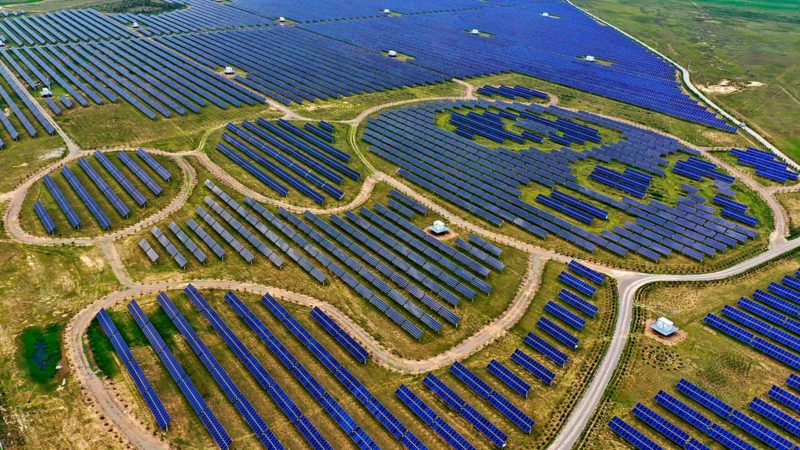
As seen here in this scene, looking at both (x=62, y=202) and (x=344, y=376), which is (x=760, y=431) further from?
(x=62, y=202)

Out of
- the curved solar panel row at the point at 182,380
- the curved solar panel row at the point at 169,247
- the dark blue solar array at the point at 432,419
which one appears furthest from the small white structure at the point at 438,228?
the curved solar panel row at the point at 182,380

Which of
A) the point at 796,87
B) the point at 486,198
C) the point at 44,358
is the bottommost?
the point at 44,358

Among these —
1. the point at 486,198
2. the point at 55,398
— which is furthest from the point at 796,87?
the point at 55,398

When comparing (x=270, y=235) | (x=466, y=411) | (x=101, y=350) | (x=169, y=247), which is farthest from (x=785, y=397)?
(x=169, y=247)

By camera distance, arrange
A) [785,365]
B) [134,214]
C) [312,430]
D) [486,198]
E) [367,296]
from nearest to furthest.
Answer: [312,430] < [785,365] < [367,296] < [134,214] < [486,198]

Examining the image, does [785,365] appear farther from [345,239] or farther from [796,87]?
[796,87]

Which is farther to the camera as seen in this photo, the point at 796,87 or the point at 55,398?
the point at 796,87
